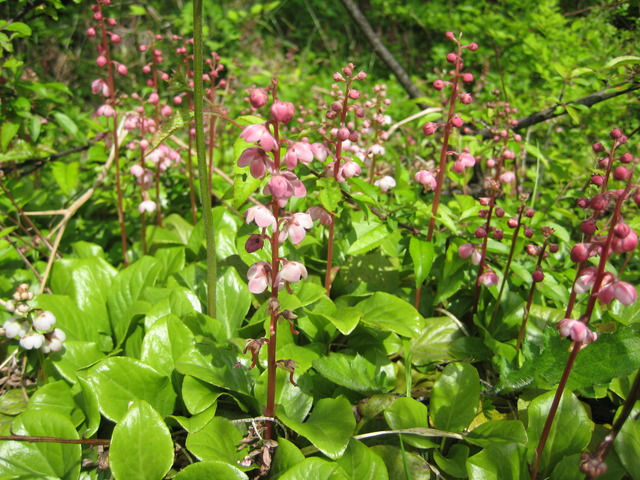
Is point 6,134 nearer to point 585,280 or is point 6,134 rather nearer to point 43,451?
point 43,451

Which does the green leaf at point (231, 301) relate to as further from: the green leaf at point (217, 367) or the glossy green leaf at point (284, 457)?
the glossy green leaf at point (284, 457)

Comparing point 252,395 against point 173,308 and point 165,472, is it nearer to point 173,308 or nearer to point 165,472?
point 165,472

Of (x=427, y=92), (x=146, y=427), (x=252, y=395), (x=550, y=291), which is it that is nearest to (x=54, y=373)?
(x=146, y=427)

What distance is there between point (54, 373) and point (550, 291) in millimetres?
1969

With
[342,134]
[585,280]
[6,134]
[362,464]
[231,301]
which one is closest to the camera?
[585,280]

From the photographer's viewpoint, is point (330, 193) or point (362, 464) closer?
point (362, 464)

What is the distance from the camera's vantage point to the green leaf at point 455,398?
5.45 ft

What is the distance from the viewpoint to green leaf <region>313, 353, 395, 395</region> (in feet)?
5.61

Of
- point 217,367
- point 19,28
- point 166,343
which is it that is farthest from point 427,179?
point 19,28

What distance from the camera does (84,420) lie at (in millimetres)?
1726

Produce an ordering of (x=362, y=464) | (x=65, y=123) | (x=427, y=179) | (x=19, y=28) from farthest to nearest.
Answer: (x=65, y=123)
(x=19, y=28)
(x=427, y=179)
(x=362, y=464)

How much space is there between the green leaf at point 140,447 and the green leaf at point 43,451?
0.16 m

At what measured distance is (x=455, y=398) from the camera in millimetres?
1690

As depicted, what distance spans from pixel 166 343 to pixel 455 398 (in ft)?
3.46
